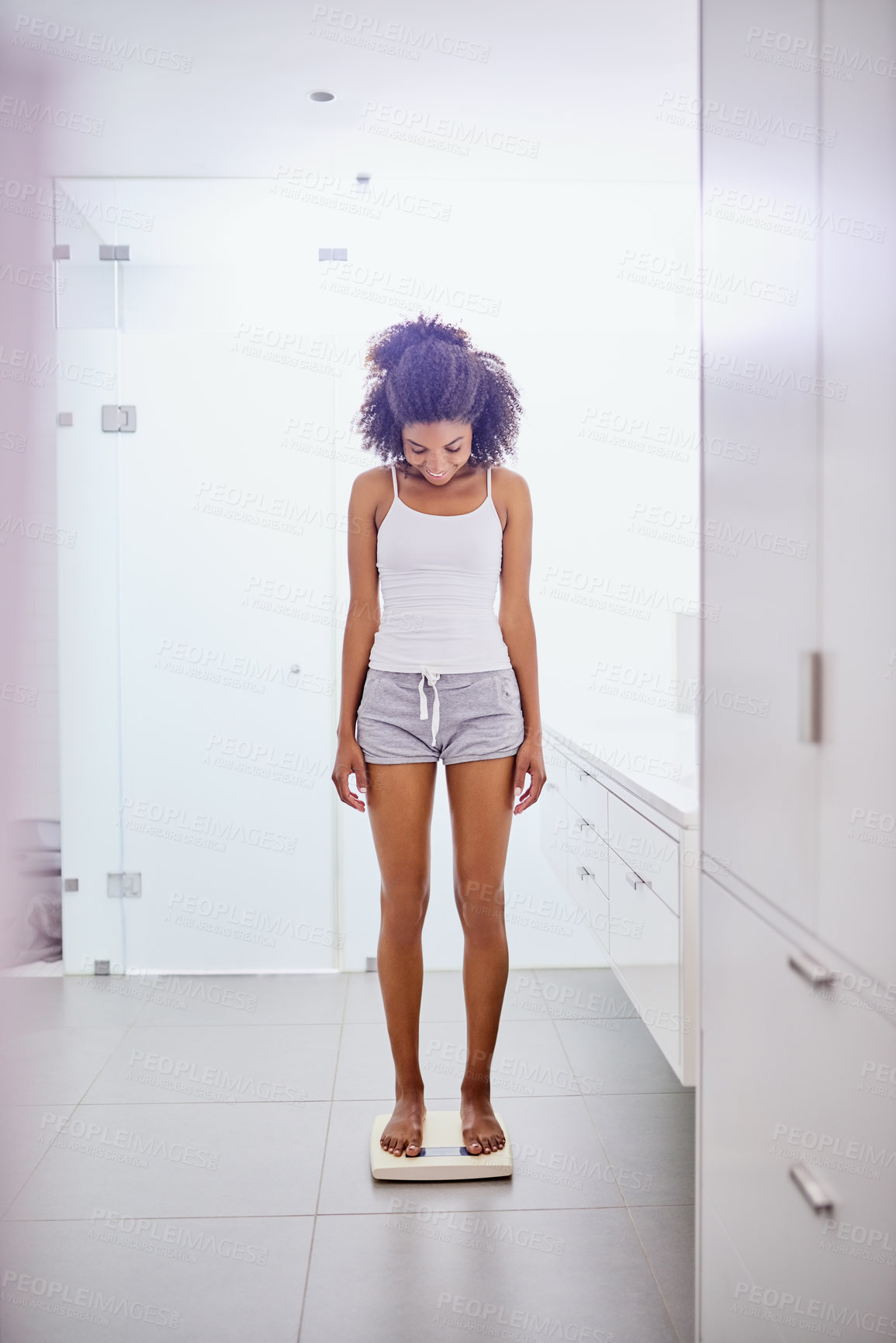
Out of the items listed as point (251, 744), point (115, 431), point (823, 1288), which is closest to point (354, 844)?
point (251, 744)

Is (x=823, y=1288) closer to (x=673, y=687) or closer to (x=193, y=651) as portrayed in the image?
(x=673, y=687)

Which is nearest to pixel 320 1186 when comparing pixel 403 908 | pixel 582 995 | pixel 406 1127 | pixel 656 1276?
pixel 406 1127

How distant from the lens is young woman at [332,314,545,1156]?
2.09 metres

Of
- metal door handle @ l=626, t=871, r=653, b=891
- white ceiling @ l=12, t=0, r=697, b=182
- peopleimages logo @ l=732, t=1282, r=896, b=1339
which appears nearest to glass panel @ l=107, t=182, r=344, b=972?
white ceiling @ l=12, t=0, r=697, b=182

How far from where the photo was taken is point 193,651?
329cm

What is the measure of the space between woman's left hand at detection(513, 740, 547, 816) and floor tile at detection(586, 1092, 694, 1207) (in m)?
0.70

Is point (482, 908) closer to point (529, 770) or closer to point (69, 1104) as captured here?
point (529, 770)

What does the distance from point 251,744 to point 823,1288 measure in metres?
2.48

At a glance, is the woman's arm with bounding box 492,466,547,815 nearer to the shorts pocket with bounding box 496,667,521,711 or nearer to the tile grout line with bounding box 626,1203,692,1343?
the shorts pocket with bounding box 496,667,521,711

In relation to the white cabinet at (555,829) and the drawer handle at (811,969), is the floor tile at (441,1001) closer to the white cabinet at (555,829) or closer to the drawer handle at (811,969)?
the white cabinet at (555,829)

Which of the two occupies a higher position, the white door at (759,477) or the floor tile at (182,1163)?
the white door at (759,477)

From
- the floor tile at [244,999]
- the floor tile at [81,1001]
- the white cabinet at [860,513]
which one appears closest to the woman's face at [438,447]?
the white cabinet at [860,513]

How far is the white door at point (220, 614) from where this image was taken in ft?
10.7

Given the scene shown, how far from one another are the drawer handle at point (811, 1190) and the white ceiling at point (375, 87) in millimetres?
2243
